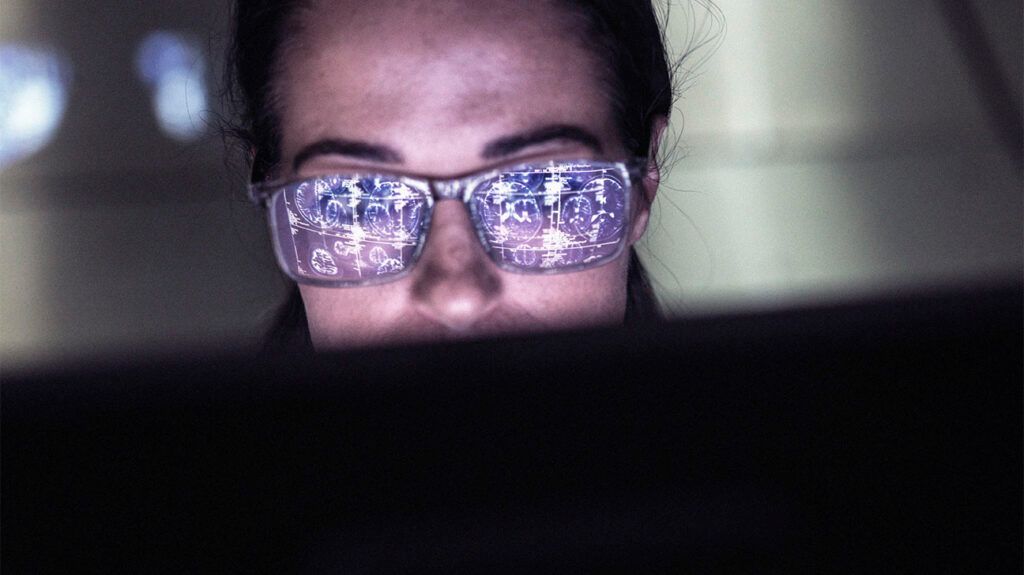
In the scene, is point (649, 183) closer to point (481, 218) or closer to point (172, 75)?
point (481, 218)

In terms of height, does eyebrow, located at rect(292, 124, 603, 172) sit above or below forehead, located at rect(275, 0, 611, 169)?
below

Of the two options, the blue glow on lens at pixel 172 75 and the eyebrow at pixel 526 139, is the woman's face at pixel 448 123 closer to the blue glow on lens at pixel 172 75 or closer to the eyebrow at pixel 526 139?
the eyebrow at pixel 526 139

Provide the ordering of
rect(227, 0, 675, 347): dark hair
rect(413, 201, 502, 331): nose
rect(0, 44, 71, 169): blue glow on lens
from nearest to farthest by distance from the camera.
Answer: rect(413, 201, 502, 331): nose < rect(227, 0, 675, 347): dark hair < rect(0, 44, 71, 169): blue glow on lens

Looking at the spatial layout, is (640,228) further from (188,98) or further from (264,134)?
(188,98)

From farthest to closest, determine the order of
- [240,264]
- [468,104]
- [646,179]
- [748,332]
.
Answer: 1. [240,264]
2. [646,179]
3. [468,104]
4. [748,332]

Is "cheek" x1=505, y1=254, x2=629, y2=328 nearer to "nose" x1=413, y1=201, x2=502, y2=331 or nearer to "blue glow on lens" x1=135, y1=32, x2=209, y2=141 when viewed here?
"nose" x1=413, y1=201, x2=502, y2=331

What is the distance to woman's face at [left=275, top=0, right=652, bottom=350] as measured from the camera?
28.1 inches

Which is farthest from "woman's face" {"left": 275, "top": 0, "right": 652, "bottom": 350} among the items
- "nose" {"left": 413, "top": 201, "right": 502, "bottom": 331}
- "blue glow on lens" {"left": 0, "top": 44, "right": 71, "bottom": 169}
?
"blue glow on lens" {"left": 0, "top": 44, "right": 71, "bottom": 169}

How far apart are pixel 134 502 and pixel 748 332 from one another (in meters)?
0.14

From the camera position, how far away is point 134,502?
0.21 m

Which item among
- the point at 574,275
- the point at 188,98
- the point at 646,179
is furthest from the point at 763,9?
the point at 574,275

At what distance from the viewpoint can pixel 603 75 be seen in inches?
32.5

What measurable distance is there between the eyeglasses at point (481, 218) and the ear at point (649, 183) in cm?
11

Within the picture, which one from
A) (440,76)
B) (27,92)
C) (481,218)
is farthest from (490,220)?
(27,92)
